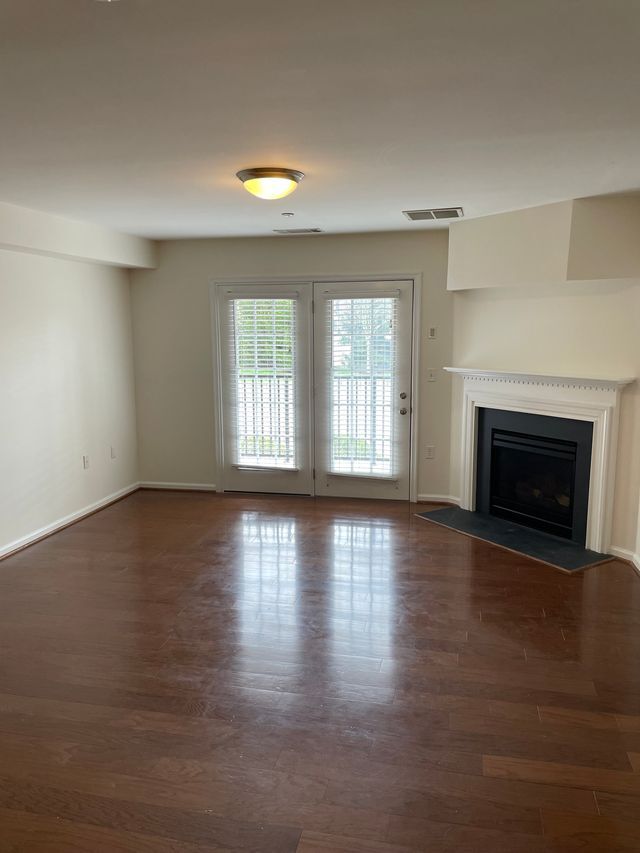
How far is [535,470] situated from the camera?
5.00 m

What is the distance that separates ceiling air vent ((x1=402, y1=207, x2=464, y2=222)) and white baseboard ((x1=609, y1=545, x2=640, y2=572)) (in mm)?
2647

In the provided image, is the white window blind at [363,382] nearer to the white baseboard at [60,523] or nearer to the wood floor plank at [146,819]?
the white baseboard at [60,523]

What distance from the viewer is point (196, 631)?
3.36 meters

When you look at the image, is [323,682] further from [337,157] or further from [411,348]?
[411,348]

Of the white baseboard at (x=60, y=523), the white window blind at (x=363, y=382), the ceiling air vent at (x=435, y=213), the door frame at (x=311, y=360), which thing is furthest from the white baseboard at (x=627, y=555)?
the white baseboard at (x=60, y=523)

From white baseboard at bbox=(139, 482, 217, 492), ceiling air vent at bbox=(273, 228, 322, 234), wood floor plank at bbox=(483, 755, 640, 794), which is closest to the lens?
wood floor plank at bbox=(483, 755, 640, 794)

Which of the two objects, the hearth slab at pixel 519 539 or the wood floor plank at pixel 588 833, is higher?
the hearth slab at pixel 519 539

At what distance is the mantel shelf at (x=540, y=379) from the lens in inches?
165

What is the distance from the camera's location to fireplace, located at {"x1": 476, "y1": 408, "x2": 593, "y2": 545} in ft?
15.1

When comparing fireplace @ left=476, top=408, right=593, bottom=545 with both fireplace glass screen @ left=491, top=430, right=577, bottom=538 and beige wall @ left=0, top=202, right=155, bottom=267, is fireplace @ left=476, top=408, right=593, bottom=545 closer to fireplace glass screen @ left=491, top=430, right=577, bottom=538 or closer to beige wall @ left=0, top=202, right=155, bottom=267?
fireplace glass screen @ left=491, top=430, right=577, bottom=538

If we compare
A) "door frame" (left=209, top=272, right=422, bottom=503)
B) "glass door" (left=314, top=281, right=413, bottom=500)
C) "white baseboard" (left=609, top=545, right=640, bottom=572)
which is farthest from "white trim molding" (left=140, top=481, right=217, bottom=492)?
"white baseboard" (left=609, top=545, right=640, bottom=572)

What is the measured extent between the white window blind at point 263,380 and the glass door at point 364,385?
27cm

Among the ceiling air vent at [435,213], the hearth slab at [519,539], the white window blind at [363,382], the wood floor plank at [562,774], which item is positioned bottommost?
the wood floor plank at [562,774]

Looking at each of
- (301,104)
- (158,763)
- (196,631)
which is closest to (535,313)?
(301,104)
